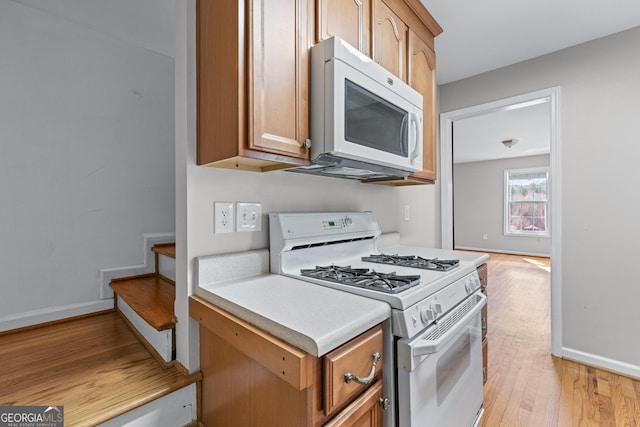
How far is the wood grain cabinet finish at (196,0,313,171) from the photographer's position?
0.92 m

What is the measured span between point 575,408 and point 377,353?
166 centimetres

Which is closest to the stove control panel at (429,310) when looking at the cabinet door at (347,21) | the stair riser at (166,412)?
the stair riser at (166,412)

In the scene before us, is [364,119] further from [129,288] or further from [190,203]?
[129,288]

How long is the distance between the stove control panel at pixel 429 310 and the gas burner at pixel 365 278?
0.07m

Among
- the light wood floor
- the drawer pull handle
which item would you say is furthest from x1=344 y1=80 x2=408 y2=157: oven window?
the light wood floor

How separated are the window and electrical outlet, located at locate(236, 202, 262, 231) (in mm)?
7246

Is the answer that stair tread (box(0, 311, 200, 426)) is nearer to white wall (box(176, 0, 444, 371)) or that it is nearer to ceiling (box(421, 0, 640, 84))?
white wall (box(176, 0, 444, 371))

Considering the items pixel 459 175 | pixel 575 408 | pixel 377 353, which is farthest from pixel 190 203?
pixel 459 175

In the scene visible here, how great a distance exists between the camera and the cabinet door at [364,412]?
757mm

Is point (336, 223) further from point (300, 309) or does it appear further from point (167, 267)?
point (167, 267)

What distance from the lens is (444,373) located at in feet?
3.59

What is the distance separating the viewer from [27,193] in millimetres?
1694

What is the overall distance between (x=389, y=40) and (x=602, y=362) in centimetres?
255

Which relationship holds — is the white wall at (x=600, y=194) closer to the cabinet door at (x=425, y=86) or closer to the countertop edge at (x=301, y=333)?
the cabinet door at (x=425, y=86)
